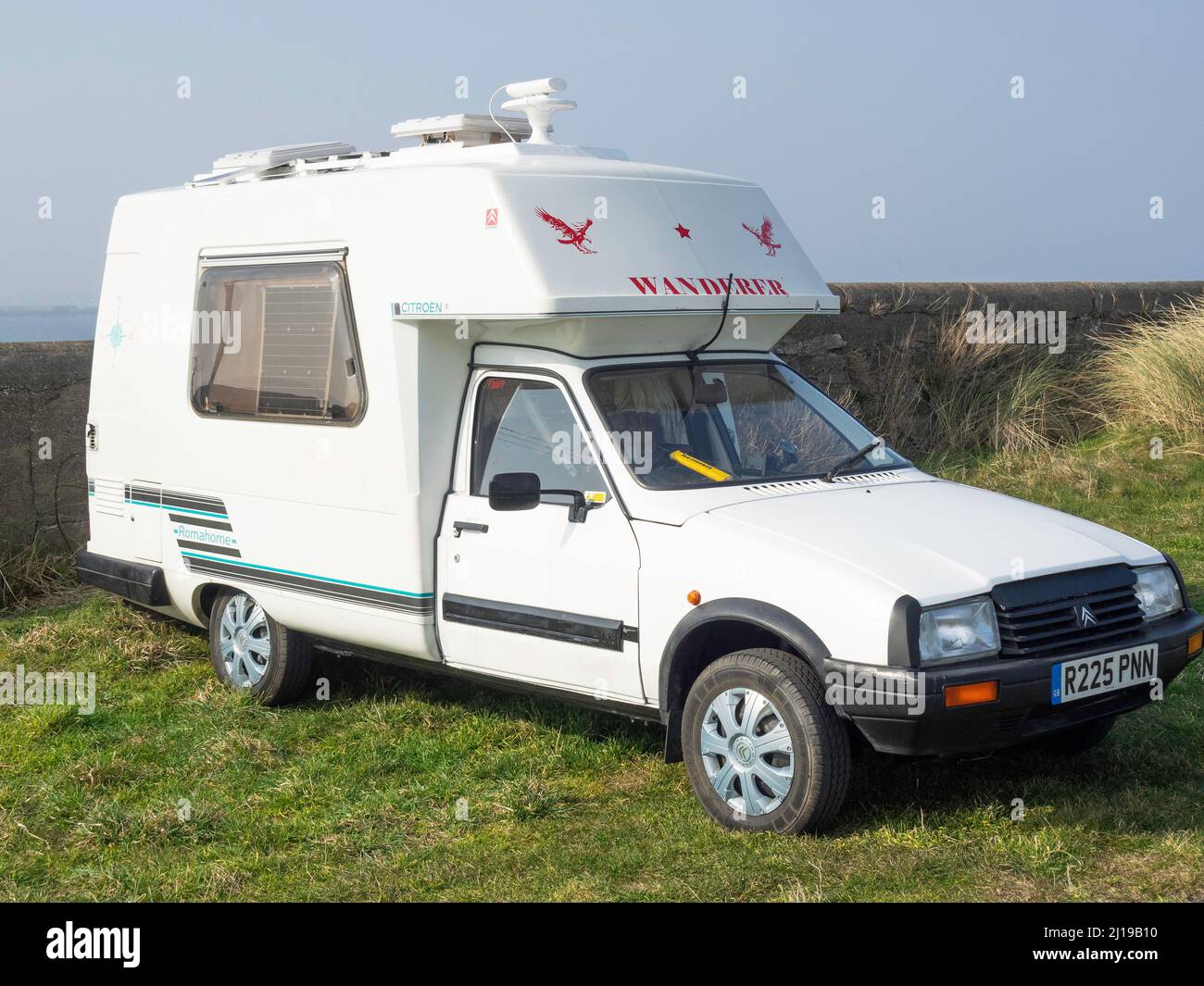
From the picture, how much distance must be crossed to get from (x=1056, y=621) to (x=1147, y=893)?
3.22 feet

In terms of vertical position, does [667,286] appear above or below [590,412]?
above

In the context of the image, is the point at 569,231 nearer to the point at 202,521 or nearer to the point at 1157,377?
the point at 202,521

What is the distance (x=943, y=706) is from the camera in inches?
195

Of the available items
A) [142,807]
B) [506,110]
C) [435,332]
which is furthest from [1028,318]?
[142,807]

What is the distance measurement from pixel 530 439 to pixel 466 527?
1.59 feet

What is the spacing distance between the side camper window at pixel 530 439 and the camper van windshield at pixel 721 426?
192 millimetres

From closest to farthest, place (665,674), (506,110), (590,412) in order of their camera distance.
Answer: (665,674)
(590,412)
(506,110)

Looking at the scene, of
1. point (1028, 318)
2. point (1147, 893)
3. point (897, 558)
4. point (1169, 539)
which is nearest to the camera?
point (1147, 893)

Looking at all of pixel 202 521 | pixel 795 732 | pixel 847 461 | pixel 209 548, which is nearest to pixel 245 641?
pixel 209 548

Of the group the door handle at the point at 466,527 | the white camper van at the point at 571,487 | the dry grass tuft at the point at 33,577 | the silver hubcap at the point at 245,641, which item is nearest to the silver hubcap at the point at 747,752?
the white camper van at the point at 571,487

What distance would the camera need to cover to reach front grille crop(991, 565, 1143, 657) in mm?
5156

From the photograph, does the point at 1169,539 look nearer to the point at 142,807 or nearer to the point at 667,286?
the point at 667,286

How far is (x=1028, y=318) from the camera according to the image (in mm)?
14789

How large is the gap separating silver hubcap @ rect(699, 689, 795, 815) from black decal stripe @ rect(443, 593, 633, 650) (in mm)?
538
